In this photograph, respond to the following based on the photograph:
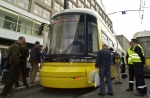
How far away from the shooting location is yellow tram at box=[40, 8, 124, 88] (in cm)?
470

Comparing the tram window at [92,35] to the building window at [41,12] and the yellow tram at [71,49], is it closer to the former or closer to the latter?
the yellow tram at [71,49]

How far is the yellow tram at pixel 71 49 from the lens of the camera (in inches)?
185

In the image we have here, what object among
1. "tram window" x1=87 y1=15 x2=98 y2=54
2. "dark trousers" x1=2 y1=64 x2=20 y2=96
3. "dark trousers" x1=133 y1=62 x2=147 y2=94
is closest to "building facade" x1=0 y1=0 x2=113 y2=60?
"dark trousers" x1=2 y1=64 x2=20 y2=96

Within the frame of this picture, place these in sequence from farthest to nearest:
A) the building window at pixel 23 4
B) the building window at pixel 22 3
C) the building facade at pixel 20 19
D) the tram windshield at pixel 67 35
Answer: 1. the building window at pixel 23 4
2. the building window at pixel 22 3
3. the building facade at pixel 20 19
4. the tram windshield at pixel 67 35

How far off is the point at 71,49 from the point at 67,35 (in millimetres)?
615

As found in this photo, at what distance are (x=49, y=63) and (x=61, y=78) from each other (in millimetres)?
899

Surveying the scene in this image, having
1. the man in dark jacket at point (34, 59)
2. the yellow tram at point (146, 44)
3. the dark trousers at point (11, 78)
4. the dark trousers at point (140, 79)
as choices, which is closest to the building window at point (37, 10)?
the yellow tram at point (146, 44)

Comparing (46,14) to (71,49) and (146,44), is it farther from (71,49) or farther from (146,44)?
(71,49)

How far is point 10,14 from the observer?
1664 centimetres

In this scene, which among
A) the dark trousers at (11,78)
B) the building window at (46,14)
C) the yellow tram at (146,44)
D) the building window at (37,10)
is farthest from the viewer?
the building window at (46,14)

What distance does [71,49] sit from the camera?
5.17 m

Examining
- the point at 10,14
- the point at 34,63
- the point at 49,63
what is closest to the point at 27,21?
the point at 10,14

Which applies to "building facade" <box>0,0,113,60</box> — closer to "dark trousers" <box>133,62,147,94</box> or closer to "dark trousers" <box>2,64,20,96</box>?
"dark trousers" <box>2,64,20,96</box>

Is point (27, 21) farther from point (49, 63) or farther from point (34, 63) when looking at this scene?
point (49, 63)
